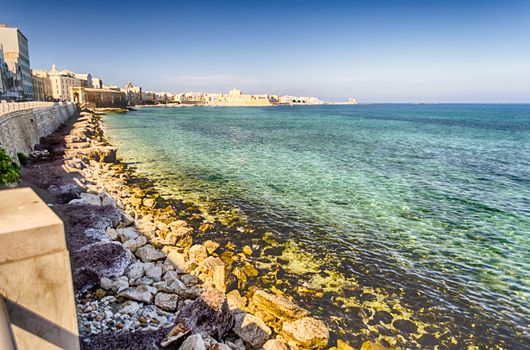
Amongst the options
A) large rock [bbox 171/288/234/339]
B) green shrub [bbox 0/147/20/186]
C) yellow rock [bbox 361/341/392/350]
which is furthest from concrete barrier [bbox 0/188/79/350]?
green shrub [bbox 0/147/20/186]

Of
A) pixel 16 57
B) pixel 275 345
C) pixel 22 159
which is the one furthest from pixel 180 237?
pixel 16 57

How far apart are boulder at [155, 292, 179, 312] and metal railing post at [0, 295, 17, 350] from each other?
658cm

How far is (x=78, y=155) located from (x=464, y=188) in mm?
29721

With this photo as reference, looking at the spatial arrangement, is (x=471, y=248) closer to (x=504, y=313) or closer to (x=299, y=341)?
(x=504, y=313)

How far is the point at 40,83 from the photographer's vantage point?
387 ft

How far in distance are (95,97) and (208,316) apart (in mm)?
144815

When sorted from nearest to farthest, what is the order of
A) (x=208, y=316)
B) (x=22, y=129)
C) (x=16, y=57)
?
(x=208, y=316) → (x=22, y=129) → (x=16, y=57)

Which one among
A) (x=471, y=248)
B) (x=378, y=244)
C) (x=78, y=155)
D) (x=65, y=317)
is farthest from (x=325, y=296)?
(x=78, y=155)

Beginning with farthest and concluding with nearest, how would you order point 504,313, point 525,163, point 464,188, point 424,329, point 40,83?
point 40,83
point 525,163
point 464,188
point 504,313
point 424,329

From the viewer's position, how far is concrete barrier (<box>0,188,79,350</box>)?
185cm

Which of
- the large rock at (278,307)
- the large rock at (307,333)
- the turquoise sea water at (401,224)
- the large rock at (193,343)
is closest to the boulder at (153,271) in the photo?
the large rock at (278,307)

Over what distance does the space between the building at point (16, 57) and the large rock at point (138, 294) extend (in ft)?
289

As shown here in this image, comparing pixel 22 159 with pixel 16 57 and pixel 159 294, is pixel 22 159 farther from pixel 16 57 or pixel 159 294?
pixel 16 57

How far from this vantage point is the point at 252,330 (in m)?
7.57
